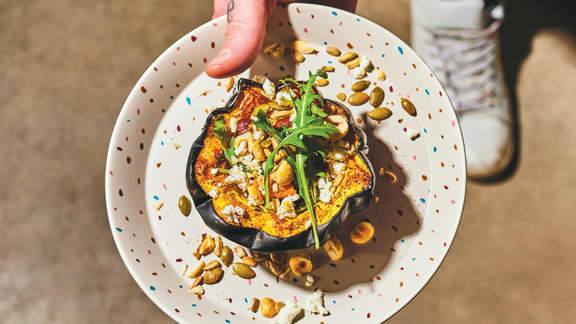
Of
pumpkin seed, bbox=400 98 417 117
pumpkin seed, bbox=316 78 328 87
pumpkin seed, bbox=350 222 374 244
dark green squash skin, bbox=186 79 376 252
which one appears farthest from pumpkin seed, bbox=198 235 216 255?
pumpkin seed, bbox=400 98 417 117

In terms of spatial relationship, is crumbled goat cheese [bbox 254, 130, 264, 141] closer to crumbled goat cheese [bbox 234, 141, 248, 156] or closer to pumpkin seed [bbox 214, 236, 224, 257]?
crumbled goat cheese [bbox 234, 141, 248, 156]

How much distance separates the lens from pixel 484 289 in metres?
1.59

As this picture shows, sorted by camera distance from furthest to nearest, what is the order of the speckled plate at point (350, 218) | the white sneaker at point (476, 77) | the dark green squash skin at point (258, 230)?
the white sneaker at point (476, 77) → the speckled plate at point (350, 218) → the dark green squash skin at point (258, 230)

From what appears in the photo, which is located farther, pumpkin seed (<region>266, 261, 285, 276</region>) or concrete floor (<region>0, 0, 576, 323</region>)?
concrete floor (<region>0, 0, 576, 323</region>)

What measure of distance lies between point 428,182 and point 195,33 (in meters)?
0.67

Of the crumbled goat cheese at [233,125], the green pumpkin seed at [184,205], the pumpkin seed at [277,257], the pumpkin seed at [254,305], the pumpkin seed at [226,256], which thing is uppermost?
the crumbled goat cheese at [233,125]

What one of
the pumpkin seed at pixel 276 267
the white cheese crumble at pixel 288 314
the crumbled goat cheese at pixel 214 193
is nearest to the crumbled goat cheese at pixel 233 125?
the crumbled goat cheese at pixel 214 193

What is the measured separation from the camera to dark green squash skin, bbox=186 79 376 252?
0.91m

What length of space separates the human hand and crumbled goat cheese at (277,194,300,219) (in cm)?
30

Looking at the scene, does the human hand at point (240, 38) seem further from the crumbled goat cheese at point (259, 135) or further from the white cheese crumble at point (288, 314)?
the white cheese crumble at point (288, 314)

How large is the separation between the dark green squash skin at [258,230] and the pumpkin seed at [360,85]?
11cm

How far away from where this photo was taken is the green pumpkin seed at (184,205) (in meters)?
1.05

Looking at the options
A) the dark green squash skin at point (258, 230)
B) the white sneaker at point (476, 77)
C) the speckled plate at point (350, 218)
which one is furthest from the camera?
the white sneaker at point (476, 77)

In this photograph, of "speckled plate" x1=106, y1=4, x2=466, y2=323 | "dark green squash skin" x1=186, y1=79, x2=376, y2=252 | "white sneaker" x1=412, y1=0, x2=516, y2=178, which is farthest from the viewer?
"white sneaker" x1=412, y1=0, x2=516, y2=178
